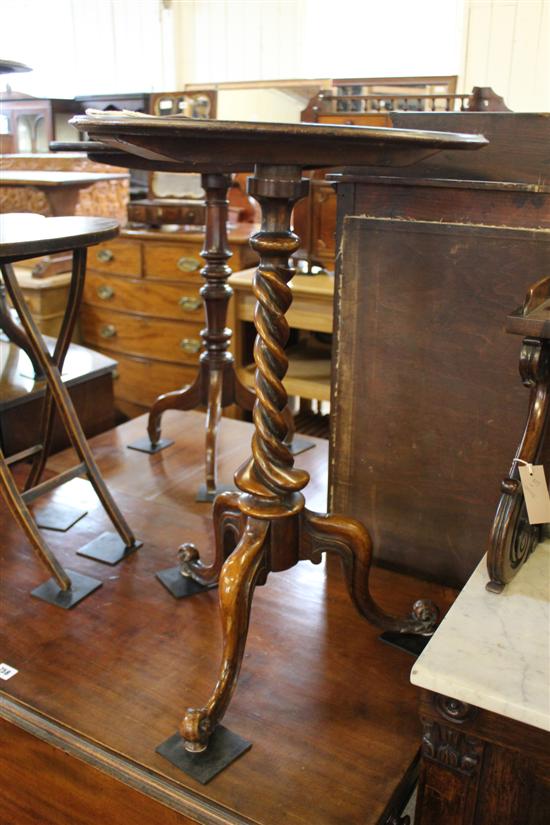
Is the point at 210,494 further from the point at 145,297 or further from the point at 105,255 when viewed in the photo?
the point at 105,255

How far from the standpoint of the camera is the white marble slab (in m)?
0.96

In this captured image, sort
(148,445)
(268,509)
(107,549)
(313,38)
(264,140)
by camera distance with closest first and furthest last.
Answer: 1. (264,140)
2. (268,509)
3. (107,549)
4. (148,445)
5. (313,38)

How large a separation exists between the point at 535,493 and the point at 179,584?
74 cm

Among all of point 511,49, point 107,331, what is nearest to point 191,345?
point 107,331

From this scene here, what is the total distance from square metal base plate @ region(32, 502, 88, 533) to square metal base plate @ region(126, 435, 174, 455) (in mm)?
364

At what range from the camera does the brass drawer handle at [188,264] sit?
10.9ft

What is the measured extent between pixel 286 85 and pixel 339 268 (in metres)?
2.37

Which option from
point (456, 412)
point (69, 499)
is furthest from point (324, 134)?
point (69, 499)

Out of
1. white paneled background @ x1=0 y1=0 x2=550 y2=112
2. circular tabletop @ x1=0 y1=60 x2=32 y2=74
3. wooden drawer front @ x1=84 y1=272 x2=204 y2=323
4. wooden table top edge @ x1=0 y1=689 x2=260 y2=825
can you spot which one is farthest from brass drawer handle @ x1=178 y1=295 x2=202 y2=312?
wooden table top edge @ x1=0 y1=689 x2=260 y2=825

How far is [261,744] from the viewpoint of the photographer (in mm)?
1163

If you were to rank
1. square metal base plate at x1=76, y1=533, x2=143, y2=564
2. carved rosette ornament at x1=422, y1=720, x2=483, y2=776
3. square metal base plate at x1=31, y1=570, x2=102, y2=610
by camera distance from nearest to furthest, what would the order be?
1. carved rosette ornament at x1=422, y1=720, x2=483, y2=776
2. square metal base plate at x1=31, y1=570, x2=102, y2=610
3. square metal base plate at x1=76, y1=533, x2=143, y2=564

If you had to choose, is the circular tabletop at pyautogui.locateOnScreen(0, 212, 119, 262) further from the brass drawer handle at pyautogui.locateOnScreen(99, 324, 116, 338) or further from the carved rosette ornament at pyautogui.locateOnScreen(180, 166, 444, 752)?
the brass drawer handle at pyautogui.locateOnScreen(99, 324, 116, 338)

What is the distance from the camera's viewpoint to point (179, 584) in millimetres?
1556

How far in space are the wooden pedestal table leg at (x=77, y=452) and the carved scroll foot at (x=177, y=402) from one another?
1.50ft
